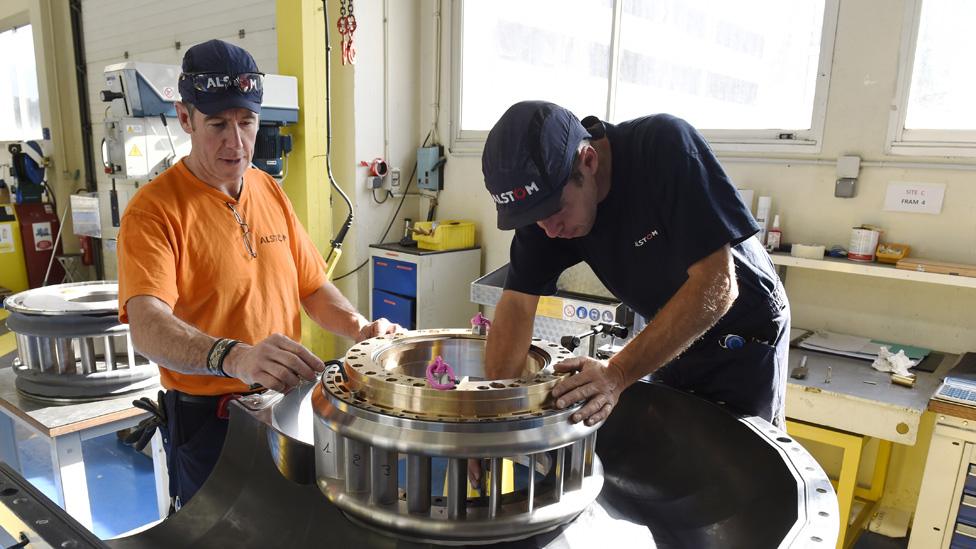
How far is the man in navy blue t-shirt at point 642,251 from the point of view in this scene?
951 mm

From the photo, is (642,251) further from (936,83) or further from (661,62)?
(661,62)

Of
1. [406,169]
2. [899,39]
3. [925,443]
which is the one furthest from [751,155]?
[406,169]

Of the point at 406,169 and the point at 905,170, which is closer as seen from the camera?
the point at 905,170

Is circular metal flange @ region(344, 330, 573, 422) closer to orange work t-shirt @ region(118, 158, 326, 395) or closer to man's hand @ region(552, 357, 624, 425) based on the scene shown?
man's hand @ region(552, 357, 624, 425)

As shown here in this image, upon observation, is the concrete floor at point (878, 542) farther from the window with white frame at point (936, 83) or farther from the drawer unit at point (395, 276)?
the drawer unit at point (395, 276)

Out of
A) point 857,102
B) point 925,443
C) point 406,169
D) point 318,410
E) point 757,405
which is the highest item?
point 857,102

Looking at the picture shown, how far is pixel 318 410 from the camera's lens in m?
0.81

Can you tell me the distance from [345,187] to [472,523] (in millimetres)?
3177

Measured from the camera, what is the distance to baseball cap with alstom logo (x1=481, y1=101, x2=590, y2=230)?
36.8 inches

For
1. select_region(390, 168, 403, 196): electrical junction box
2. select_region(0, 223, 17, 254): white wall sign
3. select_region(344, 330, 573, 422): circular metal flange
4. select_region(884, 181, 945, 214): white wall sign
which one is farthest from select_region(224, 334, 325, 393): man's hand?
select_region(0, 223, 17, 254): white wall sign

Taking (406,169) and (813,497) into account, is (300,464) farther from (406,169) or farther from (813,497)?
(406,169)

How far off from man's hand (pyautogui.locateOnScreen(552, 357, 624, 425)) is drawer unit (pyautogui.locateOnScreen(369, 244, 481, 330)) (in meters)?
2.59

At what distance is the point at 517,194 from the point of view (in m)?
0.97

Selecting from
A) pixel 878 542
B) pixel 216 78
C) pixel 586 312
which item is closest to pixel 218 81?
pixel 216 78
